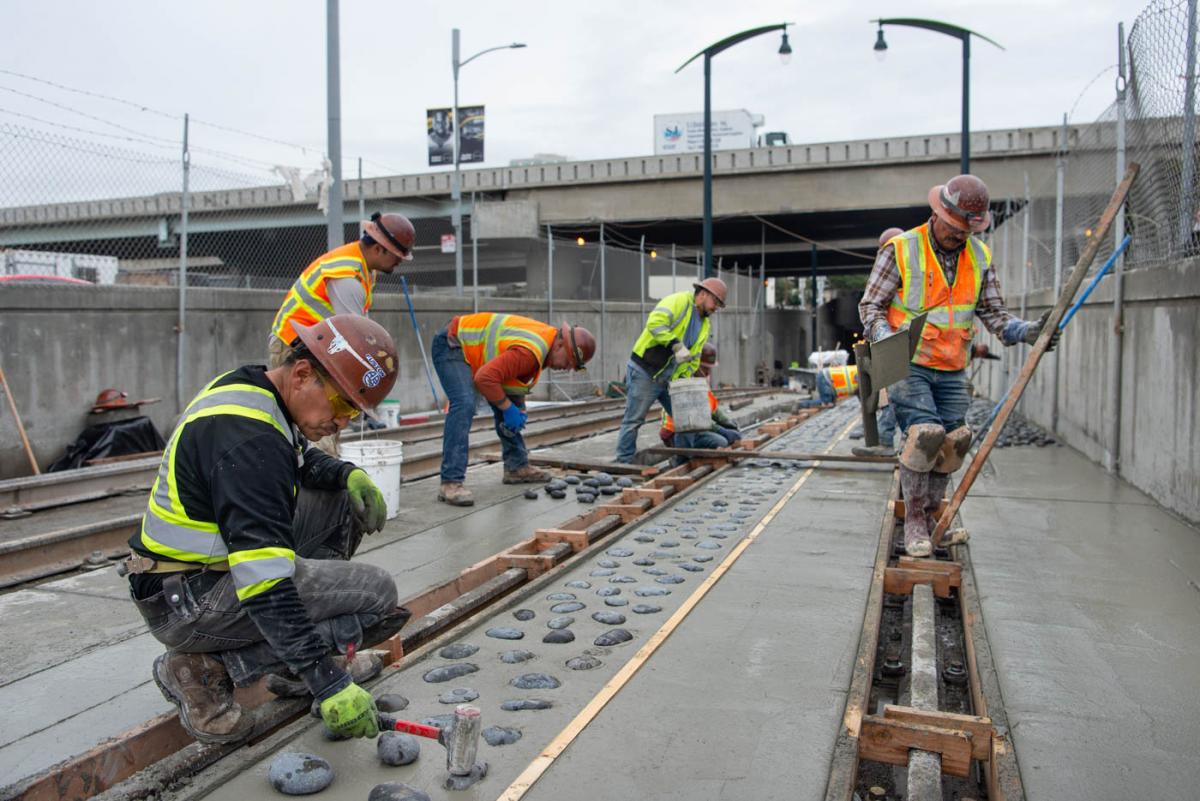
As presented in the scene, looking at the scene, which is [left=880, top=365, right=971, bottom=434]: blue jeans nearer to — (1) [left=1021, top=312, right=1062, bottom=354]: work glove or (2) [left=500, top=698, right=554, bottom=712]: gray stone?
(1) [left=1021, top=312, right=1062, bottom=354]: work glove

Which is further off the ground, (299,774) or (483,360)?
(483,360)

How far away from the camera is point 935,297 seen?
5.21 m

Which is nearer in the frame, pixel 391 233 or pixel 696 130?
pixel 391 233

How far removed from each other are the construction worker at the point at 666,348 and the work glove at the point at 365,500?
448 cm

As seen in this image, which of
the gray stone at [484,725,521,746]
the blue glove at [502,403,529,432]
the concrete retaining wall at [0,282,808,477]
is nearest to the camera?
the gray stone at [484,725,521,746]

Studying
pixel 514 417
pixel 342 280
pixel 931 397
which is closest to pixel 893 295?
pixel 931 397

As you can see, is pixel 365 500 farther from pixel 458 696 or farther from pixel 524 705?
pixel 524 705

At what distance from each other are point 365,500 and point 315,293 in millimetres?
2455

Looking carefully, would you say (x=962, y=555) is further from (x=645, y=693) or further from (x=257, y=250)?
(x=257, y=250)

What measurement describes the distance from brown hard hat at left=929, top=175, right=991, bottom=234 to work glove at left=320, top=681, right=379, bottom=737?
12.5 feet

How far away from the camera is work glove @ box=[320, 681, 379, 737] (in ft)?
8.41

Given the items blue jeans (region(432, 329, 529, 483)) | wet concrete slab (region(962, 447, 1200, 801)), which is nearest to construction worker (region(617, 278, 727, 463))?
blue jeans (region(432, 329, 529, 483))

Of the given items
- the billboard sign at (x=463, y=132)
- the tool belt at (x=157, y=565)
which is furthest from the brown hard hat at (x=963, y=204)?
the billboard sign at (x=463, y=132)

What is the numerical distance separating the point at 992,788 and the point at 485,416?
11538 millimetres
